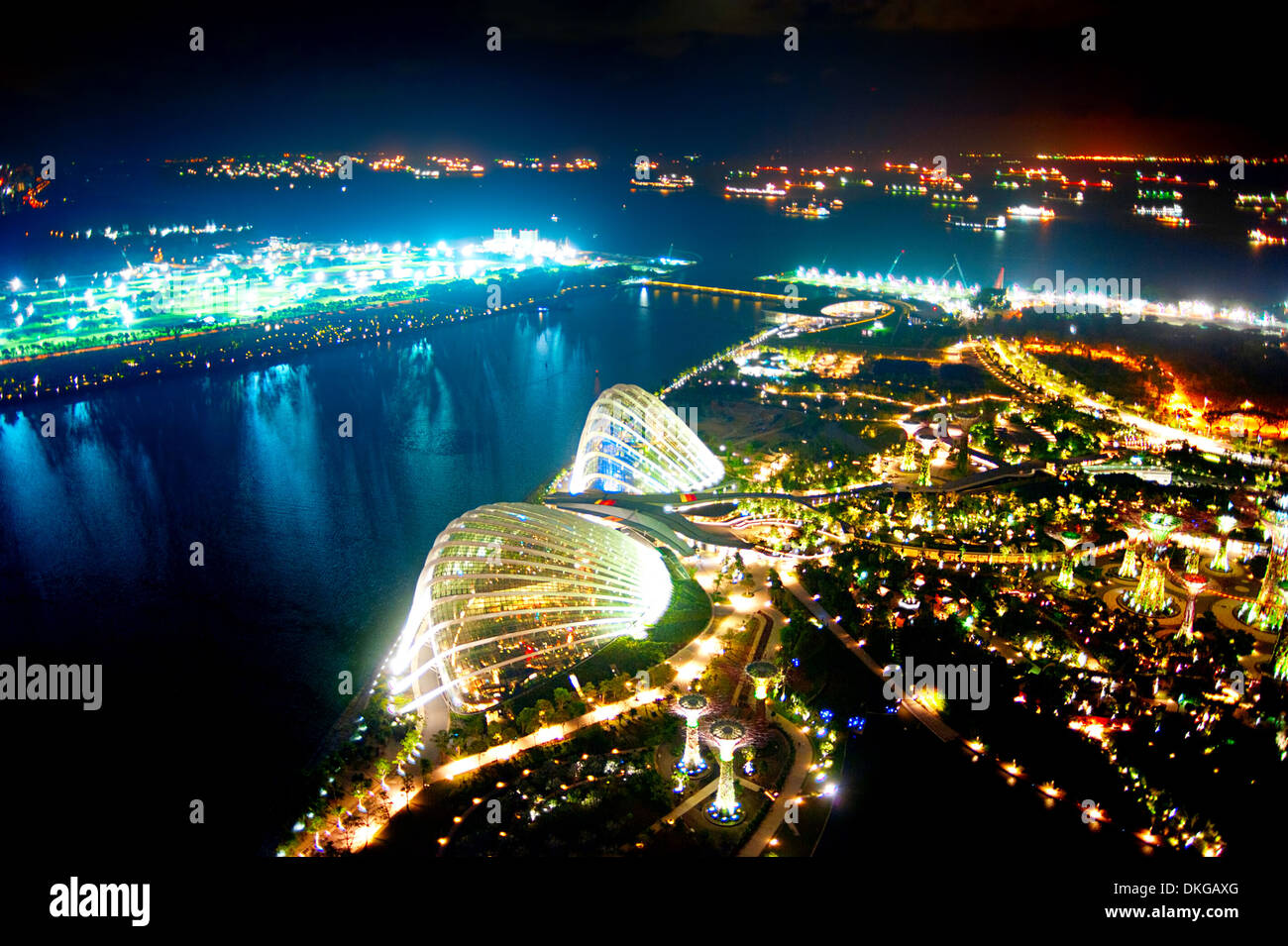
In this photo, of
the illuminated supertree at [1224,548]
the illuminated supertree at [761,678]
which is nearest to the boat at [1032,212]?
the illuminated supertree at [1224,548]

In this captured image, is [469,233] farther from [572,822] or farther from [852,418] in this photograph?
[572,822]

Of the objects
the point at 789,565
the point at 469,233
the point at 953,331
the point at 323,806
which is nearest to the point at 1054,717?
the point at 789,565

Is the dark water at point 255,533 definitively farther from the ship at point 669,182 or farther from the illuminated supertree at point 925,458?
the ship at point 669,182

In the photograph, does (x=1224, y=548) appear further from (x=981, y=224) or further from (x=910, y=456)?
(x=981, y=224)

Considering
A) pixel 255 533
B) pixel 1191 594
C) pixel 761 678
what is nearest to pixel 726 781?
pixel 761 678

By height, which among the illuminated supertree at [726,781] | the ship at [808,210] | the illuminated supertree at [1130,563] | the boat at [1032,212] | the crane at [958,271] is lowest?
the illuminated supertree at [726,781]
